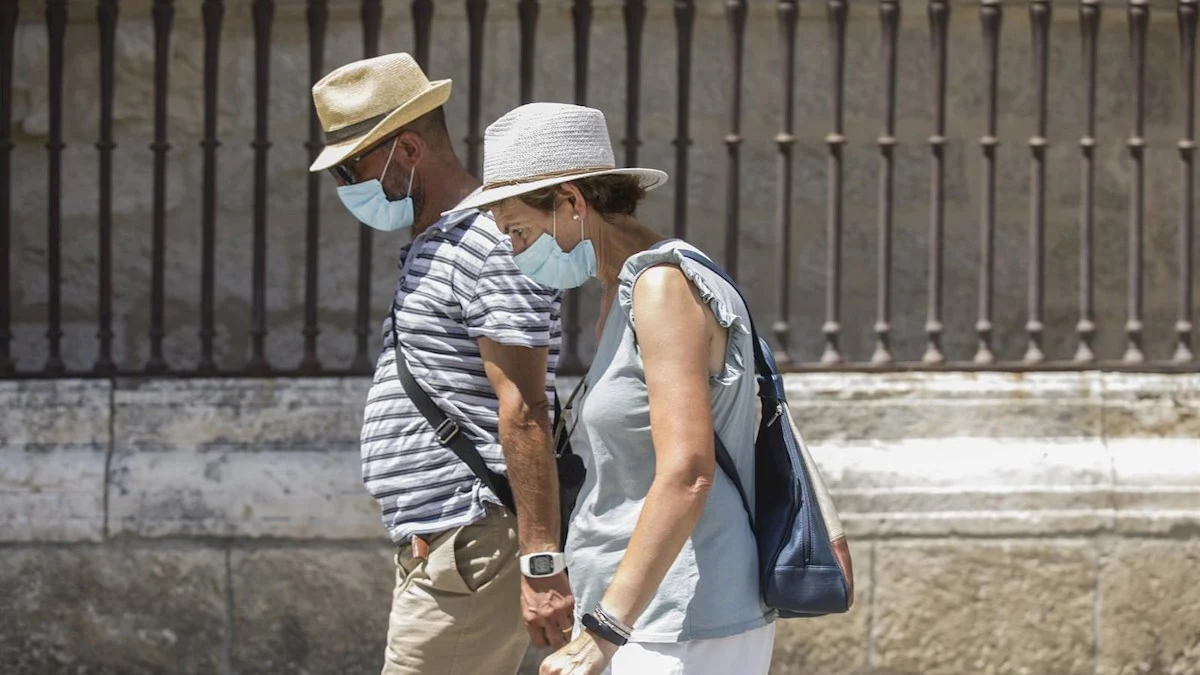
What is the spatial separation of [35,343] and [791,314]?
268cm

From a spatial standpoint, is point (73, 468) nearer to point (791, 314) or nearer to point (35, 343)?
point (35, 343)

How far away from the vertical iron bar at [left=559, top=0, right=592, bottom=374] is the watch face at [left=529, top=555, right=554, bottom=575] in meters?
2.06

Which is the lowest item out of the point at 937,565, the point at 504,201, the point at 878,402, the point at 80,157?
the point at 937,565

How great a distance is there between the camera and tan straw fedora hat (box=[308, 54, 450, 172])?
3625 mm

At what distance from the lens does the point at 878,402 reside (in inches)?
210

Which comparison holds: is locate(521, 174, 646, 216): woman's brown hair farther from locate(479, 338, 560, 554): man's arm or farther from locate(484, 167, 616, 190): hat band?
locate(479, 338, 560, 554): man's arm

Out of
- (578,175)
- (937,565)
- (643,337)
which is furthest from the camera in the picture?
(937,565)

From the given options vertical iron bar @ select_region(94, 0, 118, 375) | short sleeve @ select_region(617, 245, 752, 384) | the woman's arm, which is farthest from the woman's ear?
vertical iron bar @ select_region(94, 0, 118, 375)

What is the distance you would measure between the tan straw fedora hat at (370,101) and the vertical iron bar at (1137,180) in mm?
2661

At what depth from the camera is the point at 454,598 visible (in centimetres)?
349

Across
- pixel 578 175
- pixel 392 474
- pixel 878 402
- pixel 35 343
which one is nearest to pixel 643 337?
pixel 578 175

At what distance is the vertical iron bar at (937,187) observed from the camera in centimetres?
544

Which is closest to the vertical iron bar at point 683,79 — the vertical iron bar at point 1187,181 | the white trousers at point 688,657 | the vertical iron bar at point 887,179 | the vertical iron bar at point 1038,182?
the vertical iron bar at point 887,179

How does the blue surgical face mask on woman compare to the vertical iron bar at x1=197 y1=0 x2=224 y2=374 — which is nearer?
the blue surgical face mask on woman
